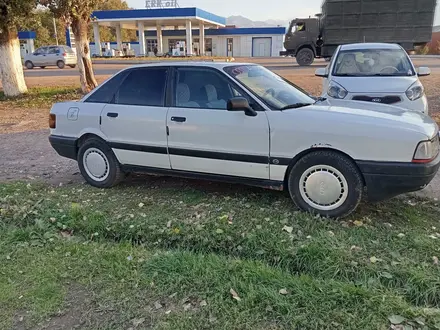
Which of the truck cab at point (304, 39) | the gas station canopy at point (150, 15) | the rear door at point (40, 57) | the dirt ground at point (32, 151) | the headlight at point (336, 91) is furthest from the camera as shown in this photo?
the gas station canopy at point (150, 15)

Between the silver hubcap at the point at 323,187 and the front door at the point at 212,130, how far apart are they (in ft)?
1.52

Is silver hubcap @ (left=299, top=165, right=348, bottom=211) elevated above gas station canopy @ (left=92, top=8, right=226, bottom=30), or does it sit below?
below

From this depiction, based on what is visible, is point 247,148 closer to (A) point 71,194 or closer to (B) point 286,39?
(A) point 71,194

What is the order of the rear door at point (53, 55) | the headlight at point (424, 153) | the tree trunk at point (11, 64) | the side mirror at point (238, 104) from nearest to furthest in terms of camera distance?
the headlight at point (424, 153) → the side mirror at point (238, 104) → the tree trunk at point (11, 64) → the rear door at point (53, 55)

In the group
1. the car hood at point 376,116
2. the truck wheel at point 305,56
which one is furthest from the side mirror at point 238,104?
the truck wheel at point 305,56

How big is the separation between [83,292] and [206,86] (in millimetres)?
2614

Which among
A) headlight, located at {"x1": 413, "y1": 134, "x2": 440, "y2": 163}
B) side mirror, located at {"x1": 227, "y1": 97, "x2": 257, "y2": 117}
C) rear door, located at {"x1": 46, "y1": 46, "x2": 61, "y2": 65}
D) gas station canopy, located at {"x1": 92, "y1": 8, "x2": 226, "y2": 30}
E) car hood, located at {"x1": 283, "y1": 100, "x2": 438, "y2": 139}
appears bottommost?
headlight, located at {"x1": 413, "y1": 134, "x2": 440, "y2": 163}

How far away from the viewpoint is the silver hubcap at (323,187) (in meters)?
3.96

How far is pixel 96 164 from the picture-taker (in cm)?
523

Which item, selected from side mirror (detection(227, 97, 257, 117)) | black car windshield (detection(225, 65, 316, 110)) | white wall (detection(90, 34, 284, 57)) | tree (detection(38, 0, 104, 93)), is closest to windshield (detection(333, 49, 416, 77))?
black car windshield (detection(225, 65, 316, 110))

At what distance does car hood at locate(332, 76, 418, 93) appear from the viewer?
6820mm

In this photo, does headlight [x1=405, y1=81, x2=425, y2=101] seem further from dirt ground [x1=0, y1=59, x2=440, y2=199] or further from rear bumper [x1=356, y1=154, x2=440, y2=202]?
rear bumper [x1=356, y1=154, x2=440, y2=202]

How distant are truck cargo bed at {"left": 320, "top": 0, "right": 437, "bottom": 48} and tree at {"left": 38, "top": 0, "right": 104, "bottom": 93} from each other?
12417 millimetres

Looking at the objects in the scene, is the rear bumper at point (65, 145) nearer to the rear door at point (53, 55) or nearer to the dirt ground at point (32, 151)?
the dirt ground at point (32, 151)
